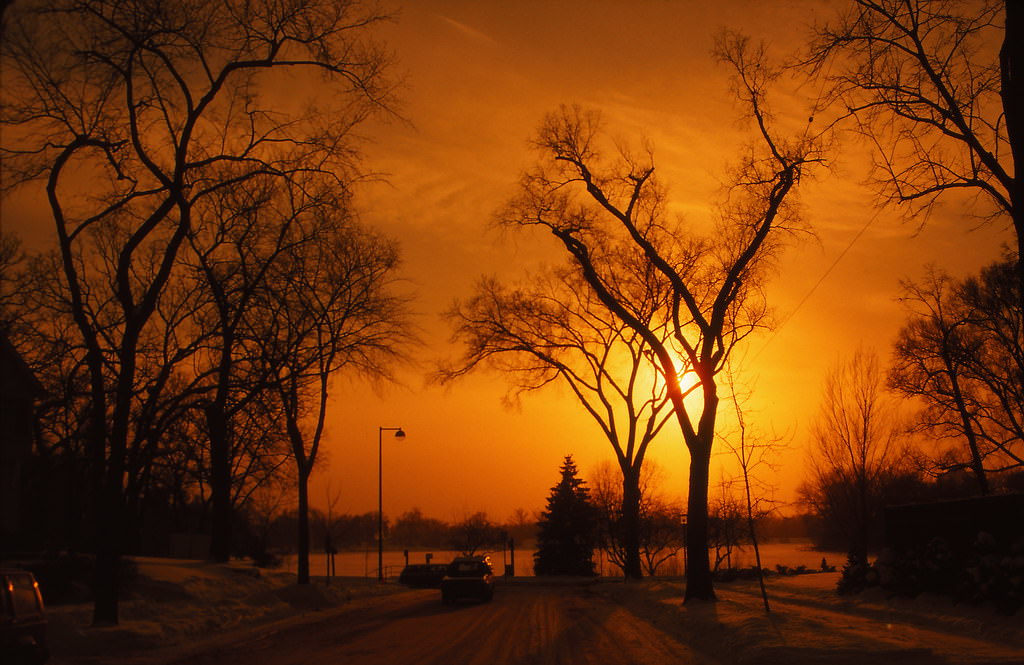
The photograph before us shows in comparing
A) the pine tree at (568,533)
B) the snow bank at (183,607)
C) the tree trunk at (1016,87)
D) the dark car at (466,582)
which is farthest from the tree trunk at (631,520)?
the tree trunk at (1016,87)

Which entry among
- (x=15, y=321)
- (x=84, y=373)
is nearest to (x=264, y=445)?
(x=84, y=373)

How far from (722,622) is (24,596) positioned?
500 inches

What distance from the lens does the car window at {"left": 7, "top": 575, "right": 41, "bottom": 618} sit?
11266 mm

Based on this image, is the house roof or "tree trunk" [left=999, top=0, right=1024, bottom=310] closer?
"tree trunk" [left=999, top=0, right=1024, bottom=310]

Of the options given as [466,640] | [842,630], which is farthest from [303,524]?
[842,630]

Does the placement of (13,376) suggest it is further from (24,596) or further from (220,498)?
(24,596)

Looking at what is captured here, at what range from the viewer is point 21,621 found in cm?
1121

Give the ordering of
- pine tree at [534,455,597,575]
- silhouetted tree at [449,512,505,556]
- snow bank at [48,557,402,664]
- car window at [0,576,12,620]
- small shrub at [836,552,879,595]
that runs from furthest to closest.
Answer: silhouetted tree at [449,512,505,556] < pine tree at [534,455,597,575] < small shrub at [836,552,879,595] < snow bank at [48,557,402,664] < car window at [0,576,12,620]

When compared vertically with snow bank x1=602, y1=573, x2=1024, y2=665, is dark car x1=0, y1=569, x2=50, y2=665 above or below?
above

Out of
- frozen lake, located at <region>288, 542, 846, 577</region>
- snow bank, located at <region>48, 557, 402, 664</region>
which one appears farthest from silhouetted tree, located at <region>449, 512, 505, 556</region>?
snow bank, located at <region>48, 557, 402, 664</region>

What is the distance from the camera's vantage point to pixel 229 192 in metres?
23.9

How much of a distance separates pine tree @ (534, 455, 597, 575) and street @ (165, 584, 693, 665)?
113 ft

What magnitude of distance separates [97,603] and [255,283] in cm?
968

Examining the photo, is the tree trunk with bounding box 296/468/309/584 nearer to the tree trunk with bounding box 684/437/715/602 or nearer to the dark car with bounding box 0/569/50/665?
the tree trunk with bounding box 684/437/715/602
